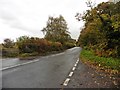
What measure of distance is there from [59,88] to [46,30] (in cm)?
6644

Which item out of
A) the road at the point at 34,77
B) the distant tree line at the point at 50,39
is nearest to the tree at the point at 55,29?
the distant tree line at the point at 50,39

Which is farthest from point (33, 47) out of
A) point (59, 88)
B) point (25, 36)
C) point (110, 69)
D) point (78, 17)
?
point (59, 88)

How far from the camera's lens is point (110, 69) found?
14945 mm

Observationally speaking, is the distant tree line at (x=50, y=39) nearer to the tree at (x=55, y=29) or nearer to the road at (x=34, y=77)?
the tree at (x=55, y=29)

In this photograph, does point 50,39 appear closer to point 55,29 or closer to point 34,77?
point 55,29

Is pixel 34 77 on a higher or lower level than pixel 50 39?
lower

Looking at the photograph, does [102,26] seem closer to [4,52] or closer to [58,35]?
[4,52]

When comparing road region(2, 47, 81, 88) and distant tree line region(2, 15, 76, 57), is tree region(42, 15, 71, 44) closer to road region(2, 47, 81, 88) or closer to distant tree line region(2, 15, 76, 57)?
distant tree line region(2, 15, 76, 57)

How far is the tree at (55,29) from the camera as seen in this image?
73825 millimetres

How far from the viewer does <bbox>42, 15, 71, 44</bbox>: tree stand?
73.8 meters

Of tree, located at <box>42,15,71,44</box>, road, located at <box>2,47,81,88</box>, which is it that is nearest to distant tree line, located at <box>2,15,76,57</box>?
tree, located at <box>42,15,71,44</box>

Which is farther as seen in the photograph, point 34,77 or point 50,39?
point 50,39

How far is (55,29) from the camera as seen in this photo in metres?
75.4

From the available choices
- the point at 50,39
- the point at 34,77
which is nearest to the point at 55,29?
the point at 50,39
